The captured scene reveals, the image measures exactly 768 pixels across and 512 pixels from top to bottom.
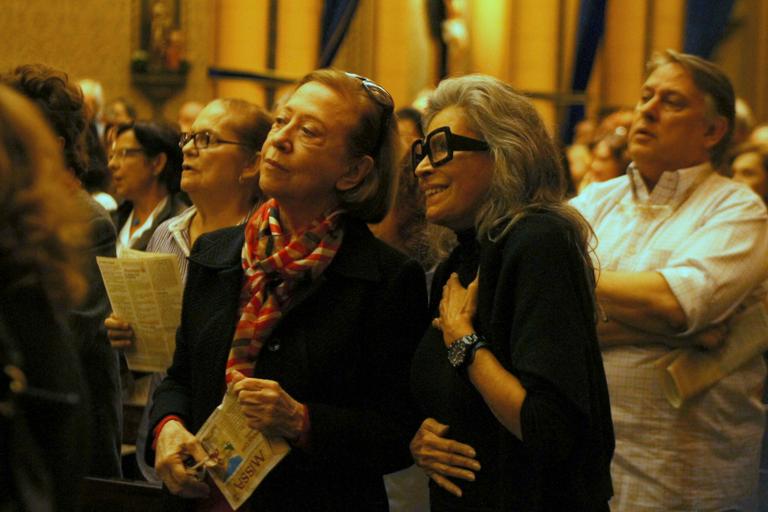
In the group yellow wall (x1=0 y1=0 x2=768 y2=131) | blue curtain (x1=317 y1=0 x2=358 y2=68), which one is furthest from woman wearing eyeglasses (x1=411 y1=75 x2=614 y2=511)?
blue curtain (x1=317 y1=0 x2=358 y2=68)

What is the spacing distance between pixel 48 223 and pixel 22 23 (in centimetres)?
1006

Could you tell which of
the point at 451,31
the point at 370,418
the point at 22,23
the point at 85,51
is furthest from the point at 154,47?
the point at 370,418

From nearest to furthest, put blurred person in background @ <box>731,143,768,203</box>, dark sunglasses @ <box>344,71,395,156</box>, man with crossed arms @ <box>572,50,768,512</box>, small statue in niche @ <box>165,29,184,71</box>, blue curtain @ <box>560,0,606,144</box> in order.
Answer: dark sunglasses @ <box>344,71,395,156</box>
man with crossed arms @ <box>572,50,768,512</box>
blurred person in background @ <box>731,143,768,203</box>
blue curtain @ <box>560,0,606,144</box>
small statue in niche @ <box>165,29,184,71</box>

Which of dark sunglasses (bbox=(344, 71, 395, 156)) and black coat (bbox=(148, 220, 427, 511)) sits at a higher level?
dark sunglasses (bbox=(344, 71, 395, 156))

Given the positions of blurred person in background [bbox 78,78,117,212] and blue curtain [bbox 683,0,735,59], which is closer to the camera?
blurred person in background [bbox 78,78,117,212]


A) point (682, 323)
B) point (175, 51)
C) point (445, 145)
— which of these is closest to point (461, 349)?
point (445, 145)

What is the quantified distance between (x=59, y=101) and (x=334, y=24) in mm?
8065

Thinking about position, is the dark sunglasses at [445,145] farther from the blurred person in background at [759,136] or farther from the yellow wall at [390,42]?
the yellow wall at [390,42]

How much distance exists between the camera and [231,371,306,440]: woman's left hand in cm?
270

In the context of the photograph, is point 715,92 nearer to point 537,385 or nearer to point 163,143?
point 537,385

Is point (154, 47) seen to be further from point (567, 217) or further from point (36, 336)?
point (36, 336)

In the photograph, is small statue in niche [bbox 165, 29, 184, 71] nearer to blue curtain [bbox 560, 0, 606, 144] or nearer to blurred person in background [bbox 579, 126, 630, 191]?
blue curtain [bbox 560, 0, 606, 144]

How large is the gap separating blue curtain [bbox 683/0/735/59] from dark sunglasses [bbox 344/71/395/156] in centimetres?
802

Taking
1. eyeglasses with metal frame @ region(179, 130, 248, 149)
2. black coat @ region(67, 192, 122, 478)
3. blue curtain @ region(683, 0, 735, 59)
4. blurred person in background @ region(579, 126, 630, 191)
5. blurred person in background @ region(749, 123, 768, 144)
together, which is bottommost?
black coat @ region(67, 192, 122, 478)
